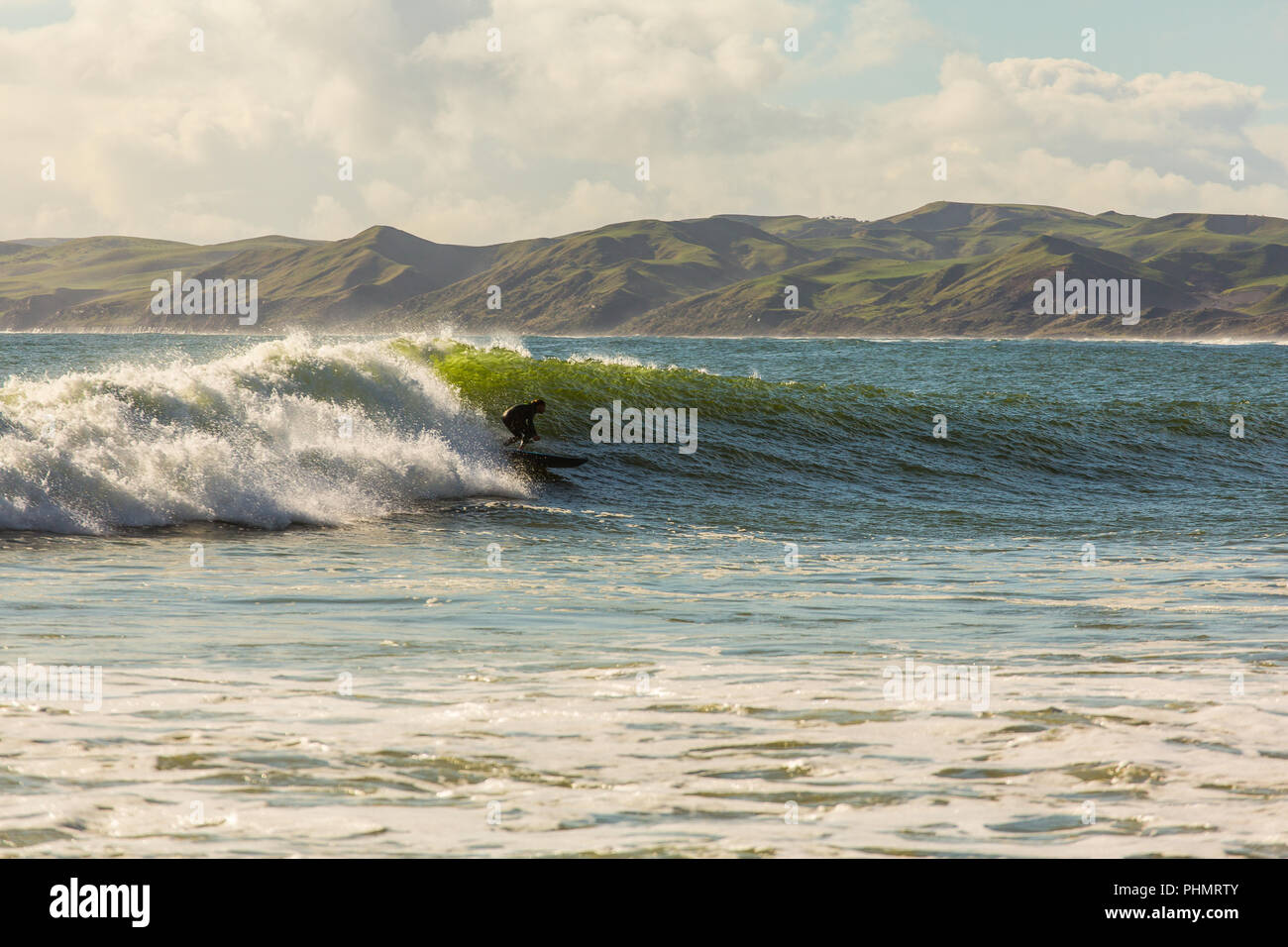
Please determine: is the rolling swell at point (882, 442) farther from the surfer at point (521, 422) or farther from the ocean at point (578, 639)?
the surfer at point (521, 422)

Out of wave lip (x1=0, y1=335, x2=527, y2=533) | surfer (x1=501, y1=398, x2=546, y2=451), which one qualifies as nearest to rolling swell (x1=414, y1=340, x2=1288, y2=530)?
surfer (x1=501, y1=398, x2=546, y2=451)

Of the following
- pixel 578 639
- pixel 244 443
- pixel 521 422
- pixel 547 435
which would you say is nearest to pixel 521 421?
pixel 521 422

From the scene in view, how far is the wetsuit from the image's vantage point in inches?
754

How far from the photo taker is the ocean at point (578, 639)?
5.04 meters

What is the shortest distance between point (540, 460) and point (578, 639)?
10.8 m

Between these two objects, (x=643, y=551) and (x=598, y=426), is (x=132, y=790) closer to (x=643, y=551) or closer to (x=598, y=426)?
(x=643, y=551)

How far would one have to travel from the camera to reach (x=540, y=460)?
760 inches

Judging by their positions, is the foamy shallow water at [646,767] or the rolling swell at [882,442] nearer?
the foamy shallow water at [646,767]

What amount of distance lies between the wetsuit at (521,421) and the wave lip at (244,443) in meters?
0.59

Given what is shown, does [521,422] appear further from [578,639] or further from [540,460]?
[578,639]

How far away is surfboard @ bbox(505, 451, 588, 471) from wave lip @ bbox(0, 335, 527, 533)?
0.36 meters

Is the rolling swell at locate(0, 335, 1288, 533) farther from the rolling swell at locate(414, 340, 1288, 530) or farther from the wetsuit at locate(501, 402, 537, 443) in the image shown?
the wetsuit at locate(501, 402, 537, 443)

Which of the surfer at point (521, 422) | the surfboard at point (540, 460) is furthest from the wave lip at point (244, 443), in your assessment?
the surfer at point (521, 422)

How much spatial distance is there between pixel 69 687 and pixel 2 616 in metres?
2.73
